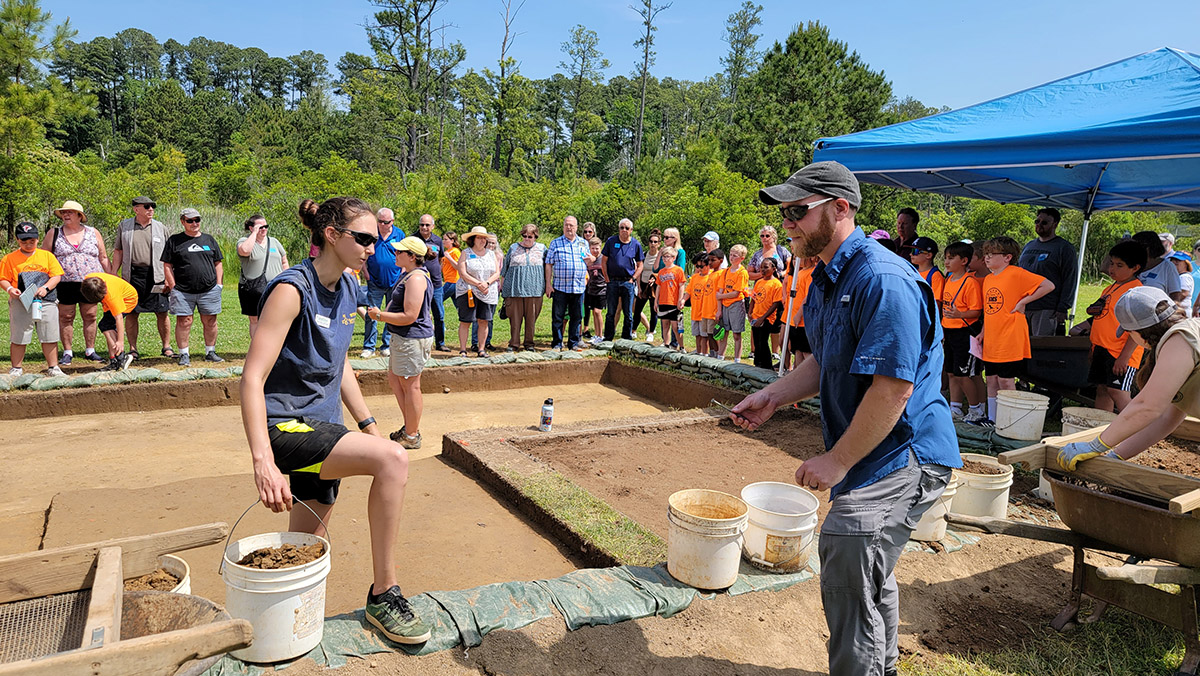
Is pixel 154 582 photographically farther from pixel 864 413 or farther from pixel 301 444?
pixel 864 413

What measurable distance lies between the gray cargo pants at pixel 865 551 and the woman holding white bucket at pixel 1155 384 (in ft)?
4.73

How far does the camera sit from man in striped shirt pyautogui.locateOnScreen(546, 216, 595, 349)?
1050cm

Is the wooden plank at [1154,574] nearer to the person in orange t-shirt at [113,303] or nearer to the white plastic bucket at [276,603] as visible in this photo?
the white plastic bucket at [276,603]

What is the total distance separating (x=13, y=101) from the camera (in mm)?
19172

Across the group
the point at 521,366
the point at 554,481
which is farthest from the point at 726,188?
the point at 554,481

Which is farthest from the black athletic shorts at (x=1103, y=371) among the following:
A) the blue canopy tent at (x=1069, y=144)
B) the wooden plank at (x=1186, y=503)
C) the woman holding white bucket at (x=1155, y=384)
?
the wooden plank at (x=1186, y=503)

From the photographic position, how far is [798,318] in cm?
816

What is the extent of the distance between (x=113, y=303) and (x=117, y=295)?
0.10 metres

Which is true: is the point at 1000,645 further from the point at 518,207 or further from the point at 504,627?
the point at 518,207

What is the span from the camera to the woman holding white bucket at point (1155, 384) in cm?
322

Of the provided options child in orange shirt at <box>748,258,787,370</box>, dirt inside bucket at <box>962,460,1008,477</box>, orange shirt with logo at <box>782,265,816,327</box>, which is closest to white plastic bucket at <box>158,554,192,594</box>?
dirt inside bucket at <box>962,460,1008,477</box>

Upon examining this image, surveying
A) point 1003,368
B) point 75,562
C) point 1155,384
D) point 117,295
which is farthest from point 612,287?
point 75,562

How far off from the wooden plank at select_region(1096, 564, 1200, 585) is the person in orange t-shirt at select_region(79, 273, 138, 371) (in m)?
8.93

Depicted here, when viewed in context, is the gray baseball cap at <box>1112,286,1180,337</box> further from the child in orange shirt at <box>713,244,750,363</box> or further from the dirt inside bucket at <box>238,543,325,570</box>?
the child in orange shirt at <box>713,244,750,363</box>
